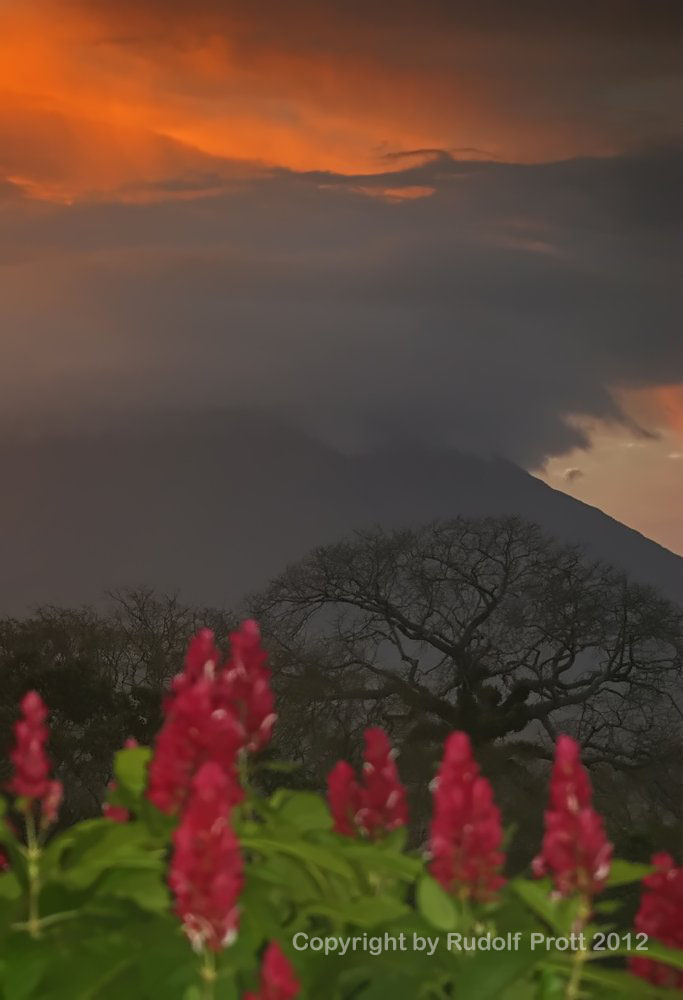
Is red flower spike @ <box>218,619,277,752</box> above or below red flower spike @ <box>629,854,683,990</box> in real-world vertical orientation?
above

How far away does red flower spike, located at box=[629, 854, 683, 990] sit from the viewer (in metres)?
1.96

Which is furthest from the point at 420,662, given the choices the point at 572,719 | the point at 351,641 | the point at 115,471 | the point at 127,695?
the point at 115,471

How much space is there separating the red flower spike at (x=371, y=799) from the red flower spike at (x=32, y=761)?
1.65 feet

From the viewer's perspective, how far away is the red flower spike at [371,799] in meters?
2.26

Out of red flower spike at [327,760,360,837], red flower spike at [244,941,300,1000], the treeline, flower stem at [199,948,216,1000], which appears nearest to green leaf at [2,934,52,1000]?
flower stem at [199,948,216,1000]

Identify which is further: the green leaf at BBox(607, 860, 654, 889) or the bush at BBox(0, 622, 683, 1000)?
the green leaf at BBox(607, 860, 654, 889)

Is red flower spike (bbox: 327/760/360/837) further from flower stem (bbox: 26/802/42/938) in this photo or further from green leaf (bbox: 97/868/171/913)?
flower stem (bbox: 26/802/42/938)

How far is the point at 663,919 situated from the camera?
6.44 feet

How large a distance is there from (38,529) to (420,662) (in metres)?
34.1

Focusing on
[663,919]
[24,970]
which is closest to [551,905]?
[663,919]

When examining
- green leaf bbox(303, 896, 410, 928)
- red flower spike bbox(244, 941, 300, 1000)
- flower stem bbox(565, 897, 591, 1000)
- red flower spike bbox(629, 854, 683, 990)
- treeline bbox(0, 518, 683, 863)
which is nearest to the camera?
red flower spike bbox(244, 941, 300, 1000)

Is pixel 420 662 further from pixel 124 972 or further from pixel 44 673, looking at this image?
pixel 124 972

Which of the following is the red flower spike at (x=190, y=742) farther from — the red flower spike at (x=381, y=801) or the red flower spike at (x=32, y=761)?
the red flower spike at (x=381, y=801)

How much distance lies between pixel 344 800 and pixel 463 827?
1.65ft
